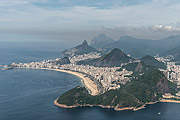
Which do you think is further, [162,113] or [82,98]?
[82,98]

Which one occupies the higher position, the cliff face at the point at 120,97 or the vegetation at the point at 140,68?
the vegetation at the point at 140,68

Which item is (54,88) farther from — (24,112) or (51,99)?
(24,112)

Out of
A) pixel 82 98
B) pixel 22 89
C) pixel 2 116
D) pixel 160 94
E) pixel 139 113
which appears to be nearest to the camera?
pixel 2 116

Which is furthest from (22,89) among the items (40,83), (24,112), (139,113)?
(139,113)

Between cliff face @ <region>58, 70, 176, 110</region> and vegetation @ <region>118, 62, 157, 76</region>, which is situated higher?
vegetation @ <region>118, 62, 157, 76</region>

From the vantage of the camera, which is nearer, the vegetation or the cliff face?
the cliff face

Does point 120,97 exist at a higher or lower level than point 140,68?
lower

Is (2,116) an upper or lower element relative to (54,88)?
lower

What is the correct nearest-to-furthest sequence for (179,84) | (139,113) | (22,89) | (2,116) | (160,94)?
(2,116), (139,113), (160,94), (22,89), (179,84)

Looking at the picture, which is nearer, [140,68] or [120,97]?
[120,97]

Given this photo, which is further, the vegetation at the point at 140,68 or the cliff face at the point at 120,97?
the vegetation at the point at 140,68

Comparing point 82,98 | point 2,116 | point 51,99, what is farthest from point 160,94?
point 2,116
